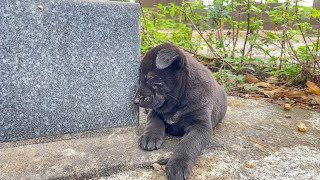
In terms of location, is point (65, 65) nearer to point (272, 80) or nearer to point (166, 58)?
point (166, 58)

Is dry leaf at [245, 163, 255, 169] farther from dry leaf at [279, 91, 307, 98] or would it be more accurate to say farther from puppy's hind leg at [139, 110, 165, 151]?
dry leaf at [279, 91, 307, 98]

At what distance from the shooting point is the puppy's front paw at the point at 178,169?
6.42ft

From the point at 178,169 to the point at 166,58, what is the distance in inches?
30.3

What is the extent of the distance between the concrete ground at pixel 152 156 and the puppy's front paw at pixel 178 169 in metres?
0.06

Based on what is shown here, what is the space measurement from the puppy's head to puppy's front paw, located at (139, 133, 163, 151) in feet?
0.77

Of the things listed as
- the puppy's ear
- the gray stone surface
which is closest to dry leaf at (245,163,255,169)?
the puppy's ear

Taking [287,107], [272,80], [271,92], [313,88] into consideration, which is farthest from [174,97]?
[272,80]

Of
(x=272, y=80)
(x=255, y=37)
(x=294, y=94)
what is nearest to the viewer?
(x=294, y=94)

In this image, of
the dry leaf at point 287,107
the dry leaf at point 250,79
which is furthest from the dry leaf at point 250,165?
the dry leaf at point 250,79

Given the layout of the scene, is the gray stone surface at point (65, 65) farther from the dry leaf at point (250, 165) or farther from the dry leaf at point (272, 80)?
the dry leaf at point (272, 80)

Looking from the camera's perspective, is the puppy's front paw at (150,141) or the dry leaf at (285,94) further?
the dry leaf at (285,94)

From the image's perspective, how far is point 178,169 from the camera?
1.98 metres

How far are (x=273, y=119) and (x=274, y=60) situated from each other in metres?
1.39

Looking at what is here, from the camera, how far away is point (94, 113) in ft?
8.26
